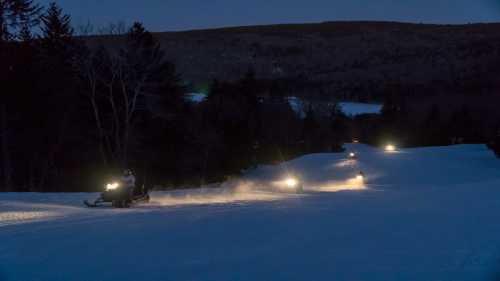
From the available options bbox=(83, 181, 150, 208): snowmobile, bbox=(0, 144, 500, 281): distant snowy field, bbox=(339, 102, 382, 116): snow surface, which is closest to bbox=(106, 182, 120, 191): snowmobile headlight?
bbox=(83, 181, 150, 208): snowmobile

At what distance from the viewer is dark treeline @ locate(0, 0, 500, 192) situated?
3144 cm

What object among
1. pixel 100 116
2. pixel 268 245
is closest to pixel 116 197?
pixel 268 245

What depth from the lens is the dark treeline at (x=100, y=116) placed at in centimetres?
3144

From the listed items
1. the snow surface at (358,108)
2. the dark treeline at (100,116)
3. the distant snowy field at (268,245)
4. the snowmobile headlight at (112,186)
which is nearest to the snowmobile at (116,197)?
the snowmobile headlight at (112,186)

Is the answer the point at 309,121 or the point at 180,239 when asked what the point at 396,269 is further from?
the point at 309,121

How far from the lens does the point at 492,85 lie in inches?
3415

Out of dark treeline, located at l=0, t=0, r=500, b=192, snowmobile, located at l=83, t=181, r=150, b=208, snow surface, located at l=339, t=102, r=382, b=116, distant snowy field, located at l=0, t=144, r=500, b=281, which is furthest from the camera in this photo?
snow surface, located at l=339, t=102, r=382, b=116

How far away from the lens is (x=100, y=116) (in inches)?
1476

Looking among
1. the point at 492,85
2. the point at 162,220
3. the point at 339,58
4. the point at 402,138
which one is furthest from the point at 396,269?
the point at 339,58

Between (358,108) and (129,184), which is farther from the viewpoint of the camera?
(358,108)

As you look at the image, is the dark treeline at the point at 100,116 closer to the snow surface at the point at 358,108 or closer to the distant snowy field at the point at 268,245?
the distant snowy field at the point at 268,245

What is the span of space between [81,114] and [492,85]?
252 ft

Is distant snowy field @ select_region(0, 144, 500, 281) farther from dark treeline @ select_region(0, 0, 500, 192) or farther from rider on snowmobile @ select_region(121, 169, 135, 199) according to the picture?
dark treeline @ select_region(0, 0, 500, 192)

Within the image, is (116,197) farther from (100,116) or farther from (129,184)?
(100,116)
